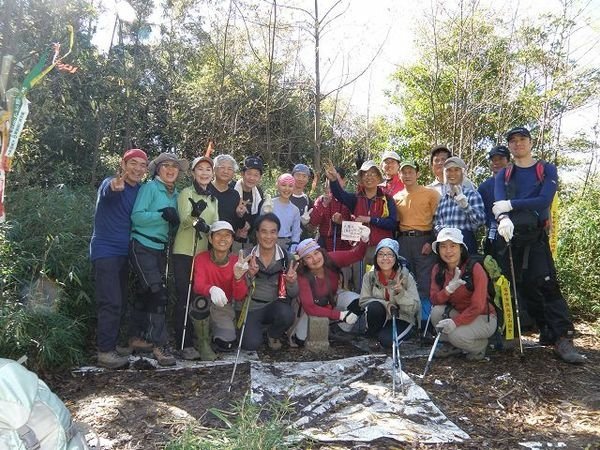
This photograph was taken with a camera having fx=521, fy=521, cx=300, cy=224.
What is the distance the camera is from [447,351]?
16.0ft

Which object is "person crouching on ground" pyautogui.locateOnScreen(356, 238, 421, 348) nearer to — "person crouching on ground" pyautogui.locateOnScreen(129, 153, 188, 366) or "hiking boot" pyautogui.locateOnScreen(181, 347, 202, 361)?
"hiking boot" pyautogui.locateOnScreen(181, 347, 202, 361)

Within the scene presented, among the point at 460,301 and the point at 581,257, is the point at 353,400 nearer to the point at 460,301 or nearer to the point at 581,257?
the point at 460,301

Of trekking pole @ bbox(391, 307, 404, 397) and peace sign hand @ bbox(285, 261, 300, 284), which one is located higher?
peace sign hand @ bbox(285, 261, 300, 284)

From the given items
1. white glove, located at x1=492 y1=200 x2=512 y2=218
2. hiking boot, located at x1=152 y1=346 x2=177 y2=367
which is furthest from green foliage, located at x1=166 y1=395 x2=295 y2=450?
white glove, located at x1=492 y1=200 x2=512 y2=218

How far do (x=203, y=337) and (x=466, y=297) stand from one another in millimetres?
2449

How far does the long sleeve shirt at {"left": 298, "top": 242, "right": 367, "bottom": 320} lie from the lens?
500cm

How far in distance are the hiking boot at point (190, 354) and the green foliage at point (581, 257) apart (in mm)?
4623

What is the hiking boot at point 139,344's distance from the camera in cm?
479

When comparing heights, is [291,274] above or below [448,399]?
above

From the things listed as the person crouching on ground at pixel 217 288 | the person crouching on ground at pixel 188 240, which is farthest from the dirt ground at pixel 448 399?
the person crouching on ground at pixel 188 240

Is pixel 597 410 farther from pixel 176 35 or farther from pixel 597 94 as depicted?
pixel 176 35

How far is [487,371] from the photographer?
446 centimetres

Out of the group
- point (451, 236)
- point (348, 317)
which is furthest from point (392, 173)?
point (348, 317)

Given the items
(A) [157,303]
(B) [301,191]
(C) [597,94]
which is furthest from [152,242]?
(C) [597,94]
